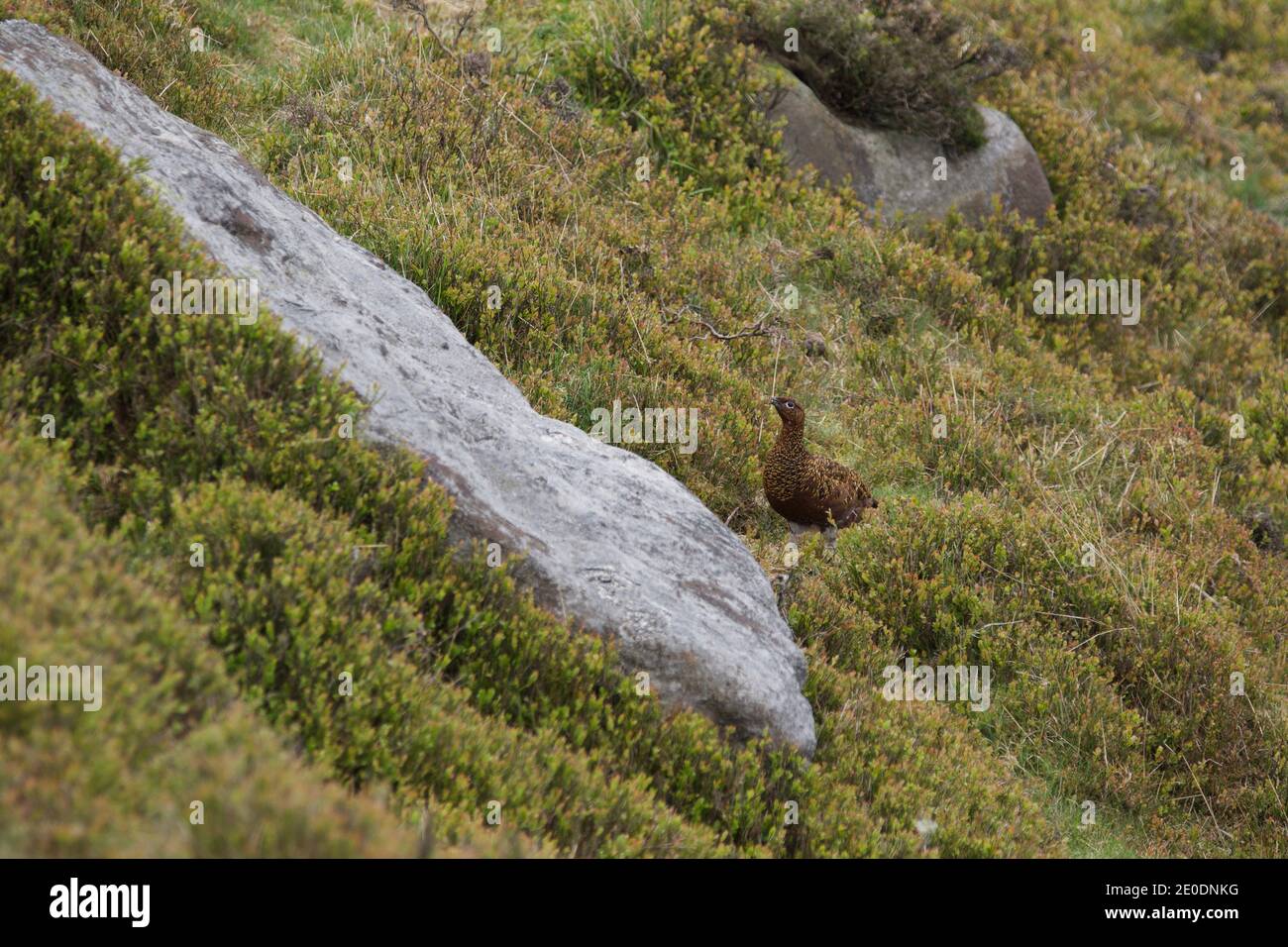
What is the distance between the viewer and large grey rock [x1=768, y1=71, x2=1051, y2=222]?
39.1ft

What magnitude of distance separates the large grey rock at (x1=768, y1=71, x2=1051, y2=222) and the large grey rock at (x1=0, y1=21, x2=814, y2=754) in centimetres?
666

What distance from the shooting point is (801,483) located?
24.8 ft

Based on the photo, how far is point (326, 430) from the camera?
16.7ft

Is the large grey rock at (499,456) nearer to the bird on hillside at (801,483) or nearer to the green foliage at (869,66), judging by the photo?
the bird on hillside at (801,483)

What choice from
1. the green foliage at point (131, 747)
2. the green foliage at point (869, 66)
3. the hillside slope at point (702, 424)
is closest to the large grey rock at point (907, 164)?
the green foliage at point (869, 66)

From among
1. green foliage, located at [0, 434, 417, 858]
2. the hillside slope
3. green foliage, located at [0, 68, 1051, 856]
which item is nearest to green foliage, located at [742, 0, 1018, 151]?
the hillside slope

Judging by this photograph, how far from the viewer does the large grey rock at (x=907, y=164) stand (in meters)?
11.9

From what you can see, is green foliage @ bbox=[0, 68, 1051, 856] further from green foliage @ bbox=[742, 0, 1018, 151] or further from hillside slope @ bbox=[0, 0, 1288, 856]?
green foliage @ bbox=[742, 0, 1018, 151]

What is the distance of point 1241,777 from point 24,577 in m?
6.83

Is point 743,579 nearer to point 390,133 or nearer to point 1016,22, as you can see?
point 390,133

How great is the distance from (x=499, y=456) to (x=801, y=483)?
8.48ft
